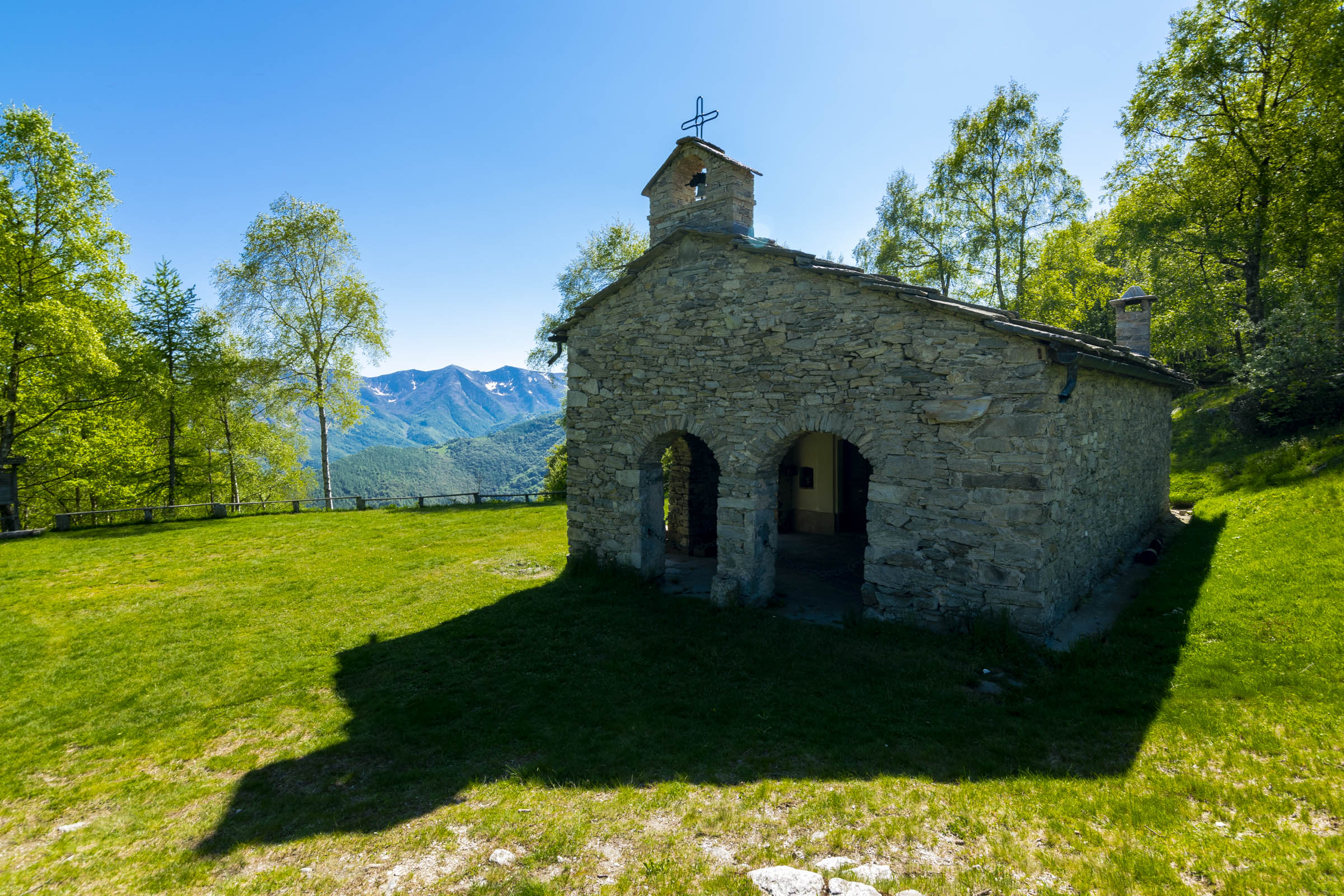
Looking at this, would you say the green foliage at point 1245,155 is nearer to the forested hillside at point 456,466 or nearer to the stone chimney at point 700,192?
the stone chimney at point 700,192

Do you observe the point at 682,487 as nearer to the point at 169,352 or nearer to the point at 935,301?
the point at 935,301

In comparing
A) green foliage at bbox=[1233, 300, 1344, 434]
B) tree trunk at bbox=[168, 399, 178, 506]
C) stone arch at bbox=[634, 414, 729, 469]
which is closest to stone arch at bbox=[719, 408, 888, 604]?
stone arch at bbox=[634, 414, 729, 469]

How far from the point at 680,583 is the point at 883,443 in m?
4.87

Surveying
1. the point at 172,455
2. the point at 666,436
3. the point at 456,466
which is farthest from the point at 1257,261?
the point at 456,466

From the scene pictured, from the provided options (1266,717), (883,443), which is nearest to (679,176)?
(883,443)

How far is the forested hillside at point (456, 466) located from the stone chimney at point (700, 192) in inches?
4718

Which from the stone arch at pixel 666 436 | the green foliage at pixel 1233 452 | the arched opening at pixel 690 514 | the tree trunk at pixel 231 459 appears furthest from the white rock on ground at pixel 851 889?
the tree trunk at pixel 231 459

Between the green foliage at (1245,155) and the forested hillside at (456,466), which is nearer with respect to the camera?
the green foliage at (1245,155)

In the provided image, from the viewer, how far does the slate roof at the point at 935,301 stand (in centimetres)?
718

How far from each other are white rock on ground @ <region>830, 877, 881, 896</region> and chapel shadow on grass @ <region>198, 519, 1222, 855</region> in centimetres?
162

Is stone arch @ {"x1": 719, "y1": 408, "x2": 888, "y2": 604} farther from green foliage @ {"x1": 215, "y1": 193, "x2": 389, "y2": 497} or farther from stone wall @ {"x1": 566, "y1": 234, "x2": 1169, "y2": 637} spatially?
green foliage @ {"x1": 215, "y1": 193, "x2": 389, "y2": 497}

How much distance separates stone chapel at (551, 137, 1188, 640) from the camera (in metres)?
7.40

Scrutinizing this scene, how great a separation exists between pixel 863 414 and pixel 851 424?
0.75 feet

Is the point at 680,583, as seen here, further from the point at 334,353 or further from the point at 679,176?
the point at 334,353
